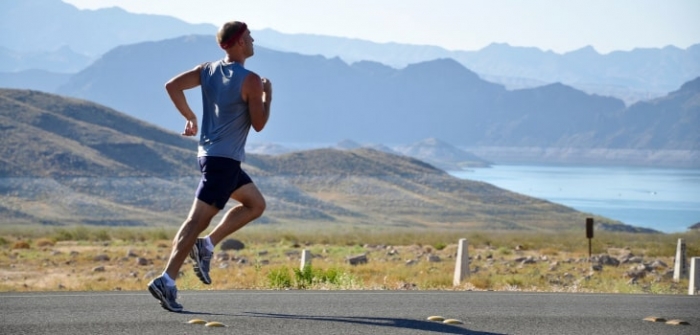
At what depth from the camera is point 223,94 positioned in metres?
8.66

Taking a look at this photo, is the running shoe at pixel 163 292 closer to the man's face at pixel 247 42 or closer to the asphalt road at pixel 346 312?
the asphalt road at pixel 346 312

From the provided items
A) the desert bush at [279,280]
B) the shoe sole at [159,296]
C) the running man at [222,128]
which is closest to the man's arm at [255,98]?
the running man at [222,128]

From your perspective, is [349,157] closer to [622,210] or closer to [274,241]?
[622,210]

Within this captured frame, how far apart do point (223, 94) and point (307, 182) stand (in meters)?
109

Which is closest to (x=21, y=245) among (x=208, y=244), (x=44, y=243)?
(x=44, y=243)

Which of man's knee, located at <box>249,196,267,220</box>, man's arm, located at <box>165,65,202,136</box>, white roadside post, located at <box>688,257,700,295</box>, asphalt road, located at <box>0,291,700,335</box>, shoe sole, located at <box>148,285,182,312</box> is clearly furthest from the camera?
white roadside post, located at <box>688,257,700,295</box>

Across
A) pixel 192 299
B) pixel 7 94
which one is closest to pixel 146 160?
pixel 7 94

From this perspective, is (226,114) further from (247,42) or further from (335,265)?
(335,265)

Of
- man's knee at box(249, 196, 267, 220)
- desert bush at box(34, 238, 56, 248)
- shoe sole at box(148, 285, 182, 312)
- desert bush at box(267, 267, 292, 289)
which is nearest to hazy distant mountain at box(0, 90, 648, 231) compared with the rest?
desert bush at box(34, 238, 56, 248)

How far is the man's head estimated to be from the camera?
869 cm

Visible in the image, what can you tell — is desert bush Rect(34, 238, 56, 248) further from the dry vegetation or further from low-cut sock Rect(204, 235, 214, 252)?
low-cut sock Rect(204, 235, 214, 252)

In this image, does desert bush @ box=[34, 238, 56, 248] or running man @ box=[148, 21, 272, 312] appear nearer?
running man @ box=[148, 21, 272, 312]

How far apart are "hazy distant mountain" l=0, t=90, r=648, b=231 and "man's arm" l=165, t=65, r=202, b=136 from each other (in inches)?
2964

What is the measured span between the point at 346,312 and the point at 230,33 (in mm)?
2301
